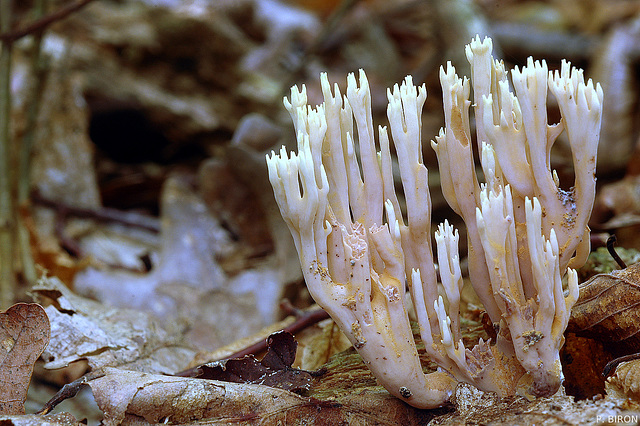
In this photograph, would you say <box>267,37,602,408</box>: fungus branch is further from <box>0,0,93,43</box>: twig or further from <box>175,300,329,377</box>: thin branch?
<box>0,0,93,43</box>: twig

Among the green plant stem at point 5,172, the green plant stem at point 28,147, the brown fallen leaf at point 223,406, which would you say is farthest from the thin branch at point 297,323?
the green plant stem at point 28,147

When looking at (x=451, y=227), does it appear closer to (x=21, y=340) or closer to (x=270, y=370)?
(x=270, y=370)

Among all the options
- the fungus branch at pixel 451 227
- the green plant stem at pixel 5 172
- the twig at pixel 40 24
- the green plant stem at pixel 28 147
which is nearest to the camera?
the fungus branch at pixel 451 227

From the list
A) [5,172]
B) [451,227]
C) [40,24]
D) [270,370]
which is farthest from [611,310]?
[5,172]

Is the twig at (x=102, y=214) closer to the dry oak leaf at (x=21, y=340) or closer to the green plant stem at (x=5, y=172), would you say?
the green plant stem at (x=5, y=172)

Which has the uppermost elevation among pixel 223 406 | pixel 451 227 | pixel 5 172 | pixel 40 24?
pixel 40 24

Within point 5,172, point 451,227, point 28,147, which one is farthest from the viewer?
point 28,147
